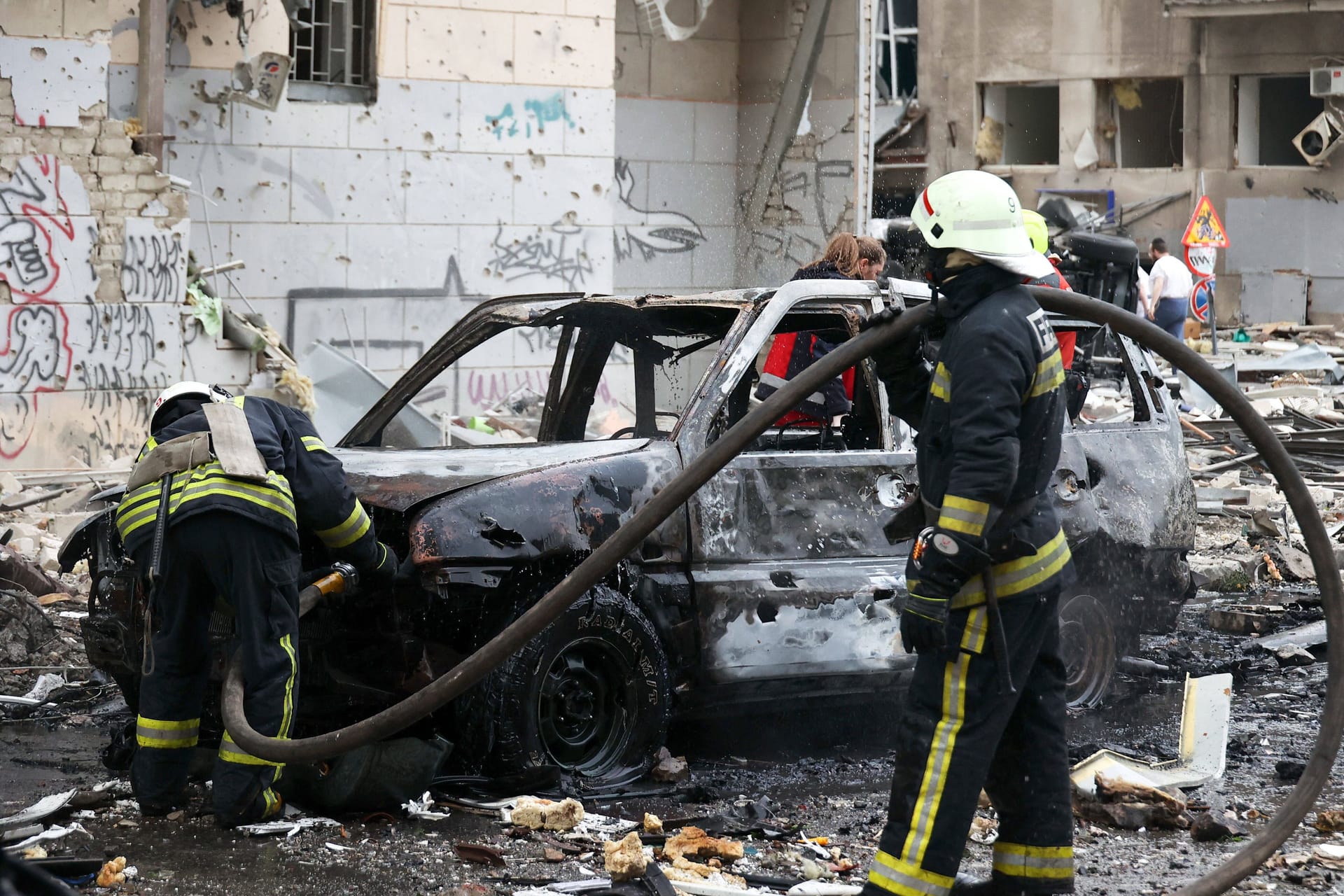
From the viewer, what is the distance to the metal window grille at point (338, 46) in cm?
1249

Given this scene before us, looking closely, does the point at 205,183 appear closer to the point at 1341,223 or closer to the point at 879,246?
the point at 879,246

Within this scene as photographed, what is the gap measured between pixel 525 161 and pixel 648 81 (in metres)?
3.74

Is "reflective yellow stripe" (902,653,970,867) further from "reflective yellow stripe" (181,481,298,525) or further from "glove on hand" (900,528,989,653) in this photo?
"reflective yellow stripe" (181,481,298,525)

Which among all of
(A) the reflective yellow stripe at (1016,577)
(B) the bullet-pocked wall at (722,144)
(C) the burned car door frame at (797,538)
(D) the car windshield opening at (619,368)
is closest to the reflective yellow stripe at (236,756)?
(C) the burned car door frame at (797,538)

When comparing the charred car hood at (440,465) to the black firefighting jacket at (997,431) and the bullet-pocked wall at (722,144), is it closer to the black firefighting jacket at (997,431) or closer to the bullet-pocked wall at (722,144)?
the black firefighting jacket at (997,431)

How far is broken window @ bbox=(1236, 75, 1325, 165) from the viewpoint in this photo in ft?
96.9

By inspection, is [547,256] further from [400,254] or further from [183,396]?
[183,396]

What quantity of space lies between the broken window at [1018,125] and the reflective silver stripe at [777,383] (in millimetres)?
27149

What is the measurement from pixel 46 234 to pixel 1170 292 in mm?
13735

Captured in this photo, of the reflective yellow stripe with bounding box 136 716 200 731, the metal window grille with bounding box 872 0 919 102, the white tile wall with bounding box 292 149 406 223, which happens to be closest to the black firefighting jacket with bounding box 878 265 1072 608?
the reflective yellow stripe with bounding box 136 716 200 731

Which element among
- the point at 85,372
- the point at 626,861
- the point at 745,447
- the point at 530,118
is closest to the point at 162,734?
the point at 626,861

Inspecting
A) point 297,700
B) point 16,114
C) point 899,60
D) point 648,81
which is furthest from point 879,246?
point 899,60

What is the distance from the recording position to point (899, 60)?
33.8 metres

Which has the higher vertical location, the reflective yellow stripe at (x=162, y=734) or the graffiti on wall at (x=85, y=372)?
the graffiti on wall at (x=85, y=372)
